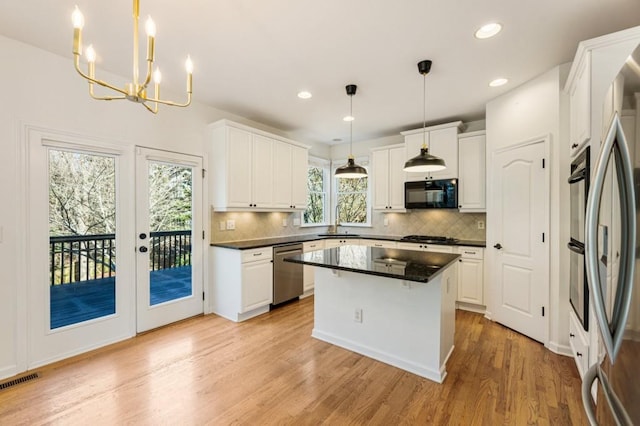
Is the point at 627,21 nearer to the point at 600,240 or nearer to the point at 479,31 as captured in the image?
the point at 479,31

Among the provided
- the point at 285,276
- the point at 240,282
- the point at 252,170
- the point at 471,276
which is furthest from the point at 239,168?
the point at 471,276

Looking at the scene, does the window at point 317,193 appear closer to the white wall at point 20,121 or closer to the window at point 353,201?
the window at point 353,201

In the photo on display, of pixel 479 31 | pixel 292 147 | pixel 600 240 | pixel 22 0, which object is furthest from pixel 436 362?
pixel 22 0

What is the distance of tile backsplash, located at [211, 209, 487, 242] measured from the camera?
4.12 metres

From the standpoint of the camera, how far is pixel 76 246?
2.76 metres

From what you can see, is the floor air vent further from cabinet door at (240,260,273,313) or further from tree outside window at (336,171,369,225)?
tree outside window at (336,171,369,225)

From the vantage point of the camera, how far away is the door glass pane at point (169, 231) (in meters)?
3.31

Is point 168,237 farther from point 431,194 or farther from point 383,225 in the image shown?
point 431,194

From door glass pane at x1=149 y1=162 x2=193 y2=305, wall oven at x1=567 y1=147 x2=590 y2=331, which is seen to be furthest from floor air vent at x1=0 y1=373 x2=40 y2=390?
wall oven at x1=567 y1=147 x2=590 y2=331

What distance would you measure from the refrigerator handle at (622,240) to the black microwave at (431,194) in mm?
3347

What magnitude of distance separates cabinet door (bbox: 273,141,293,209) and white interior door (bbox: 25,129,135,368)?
6.17ft

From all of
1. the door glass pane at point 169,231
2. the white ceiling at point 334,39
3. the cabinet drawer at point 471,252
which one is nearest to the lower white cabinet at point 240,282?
the door glass pane at point 169,231

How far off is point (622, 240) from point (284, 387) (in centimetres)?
218

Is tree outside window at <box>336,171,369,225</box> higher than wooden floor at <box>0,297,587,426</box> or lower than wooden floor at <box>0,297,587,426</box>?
higher
